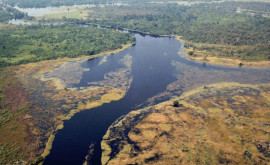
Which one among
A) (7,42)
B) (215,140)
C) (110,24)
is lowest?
(215,140)

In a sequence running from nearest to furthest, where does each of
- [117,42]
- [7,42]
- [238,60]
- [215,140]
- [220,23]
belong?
[215,140] → [238,60] → [7,42] → [117,42] → [220,23]

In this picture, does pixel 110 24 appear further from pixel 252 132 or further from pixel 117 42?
pixel 252 132

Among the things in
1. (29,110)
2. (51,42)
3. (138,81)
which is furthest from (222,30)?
(29,110)

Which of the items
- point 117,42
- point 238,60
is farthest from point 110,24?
point 238,60

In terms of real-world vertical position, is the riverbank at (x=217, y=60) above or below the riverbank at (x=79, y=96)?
above

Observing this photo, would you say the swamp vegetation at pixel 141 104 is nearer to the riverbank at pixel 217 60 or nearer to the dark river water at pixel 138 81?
the riverbank at pixel 217 60

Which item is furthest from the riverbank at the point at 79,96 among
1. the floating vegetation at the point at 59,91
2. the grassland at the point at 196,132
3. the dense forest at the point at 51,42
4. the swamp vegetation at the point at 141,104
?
the dense forest at the point at 51,42
